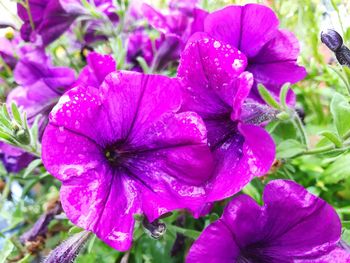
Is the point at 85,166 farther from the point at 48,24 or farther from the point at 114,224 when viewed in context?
the point at 48,24

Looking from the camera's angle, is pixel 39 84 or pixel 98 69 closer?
pixel 98 69

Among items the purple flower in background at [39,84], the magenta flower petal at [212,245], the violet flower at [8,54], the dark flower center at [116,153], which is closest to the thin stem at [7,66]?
the violet flower at [8,54]

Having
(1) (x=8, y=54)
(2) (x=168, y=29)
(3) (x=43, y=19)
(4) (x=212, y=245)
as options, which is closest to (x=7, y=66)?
(1) (x=8, y=54)

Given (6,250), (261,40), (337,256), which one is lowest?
(6,250)

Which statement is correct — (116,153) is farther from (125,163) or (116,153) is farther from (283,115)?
(283,115)

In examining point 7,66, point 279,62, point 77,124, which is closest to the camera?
point 77,124

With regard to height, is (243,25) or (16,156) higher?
(243,25)

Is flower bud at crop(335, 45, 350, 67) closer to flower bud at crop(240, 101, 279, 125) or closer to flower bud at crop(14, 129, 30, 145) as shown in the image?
flower bud at crop(240, 101, 279, 125)

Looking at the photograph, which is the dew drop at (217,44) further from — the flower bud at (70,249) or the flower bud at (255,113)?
the flower bud at (70,249)

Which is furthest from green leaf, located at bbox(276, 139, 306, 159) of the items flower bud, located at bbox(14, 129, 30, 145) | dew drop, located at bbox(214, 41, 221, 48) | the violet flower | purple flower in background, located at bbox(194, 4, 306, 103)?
the violet flower
